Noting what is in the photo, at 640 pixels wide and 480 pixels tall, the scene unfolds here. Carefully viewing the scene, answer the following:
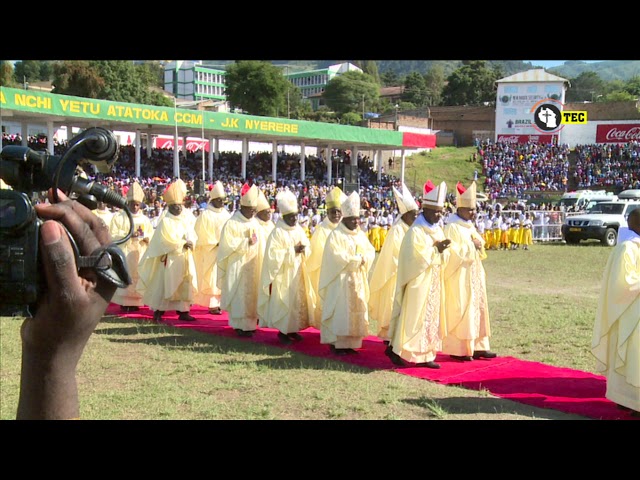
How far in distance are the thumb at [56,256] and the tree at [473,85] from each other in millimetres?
76178

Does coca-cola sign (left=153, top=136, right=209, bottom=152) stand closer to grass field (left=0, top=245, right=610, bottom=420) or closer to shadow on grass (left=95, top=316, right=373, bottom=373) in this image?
shadow on grass (left=95, top=316, right=373, bottom=373)

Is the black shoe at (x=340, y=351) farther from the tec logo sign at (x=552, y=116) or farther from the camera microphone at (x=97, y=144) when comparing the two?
the tec logo sign at (x=552, y=116)

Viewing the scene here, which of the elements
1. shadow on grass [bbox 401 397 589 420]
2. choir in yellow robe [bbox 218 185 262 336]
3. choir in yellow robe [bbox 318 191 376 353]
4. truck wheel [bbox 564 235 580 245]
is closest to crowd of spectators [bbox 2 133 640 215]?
truck wheel [bbox 564 235 580 245]

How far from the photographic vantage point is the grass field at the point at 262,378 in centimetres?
650

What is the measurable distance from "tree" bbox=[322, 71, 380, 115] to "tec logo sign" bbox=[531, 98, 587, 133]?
3223 cm

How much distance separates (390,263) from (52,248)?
27.2 feet

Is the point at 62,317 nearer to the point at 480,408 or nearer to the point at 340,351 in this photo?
the point at 480,408

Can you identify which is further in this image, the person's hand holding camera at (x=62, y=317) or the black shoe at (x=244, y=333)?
the black shoe at (x=244, y=333)

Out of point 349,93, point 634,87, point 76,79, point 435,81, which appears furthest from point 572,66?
point 435,81

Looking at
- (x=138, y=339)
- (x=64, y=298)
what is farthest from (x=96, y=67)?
(x=64, y=298)

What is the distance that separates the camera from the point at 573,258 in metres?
21.9

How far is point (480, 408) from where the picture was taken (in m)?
6.64

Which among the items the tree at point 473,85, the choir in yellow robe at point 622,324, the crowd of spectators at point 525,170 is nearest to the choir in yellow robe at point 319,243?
the choir in yellow robe at point 622,324
